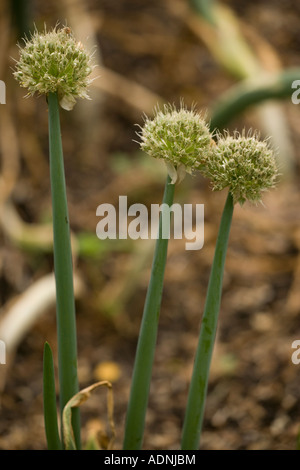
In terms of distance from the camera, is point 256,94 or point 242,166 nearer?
point 242,166

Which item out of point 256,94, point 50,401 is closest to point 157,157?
point 50,401

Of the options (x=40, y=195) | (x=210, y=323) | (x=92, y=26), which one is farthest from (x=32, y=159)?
(x=210, y=323)

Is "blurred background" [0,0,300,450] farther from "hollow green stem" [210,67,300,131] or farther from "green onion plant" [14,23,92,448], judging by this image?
"green onion plant" [14,23,92,448]

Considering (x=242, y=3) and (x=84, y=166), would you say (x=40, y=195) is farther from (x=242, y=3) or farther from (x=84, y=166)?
(x=242, y=3)

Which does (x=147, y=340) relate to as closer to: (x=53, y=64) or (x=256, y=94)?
(x=53, y=64)

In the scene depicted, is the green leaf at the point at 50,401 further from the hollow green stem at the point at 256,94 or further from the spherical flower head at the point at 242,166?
the hollow green stem at the point at 256,94

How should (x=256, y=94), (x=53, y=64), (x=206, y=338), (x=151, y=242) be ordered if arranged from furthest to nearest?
(x=151, y=242)
(x=256, y=94)
(x=206, y=338)
(x=53, y=64)
